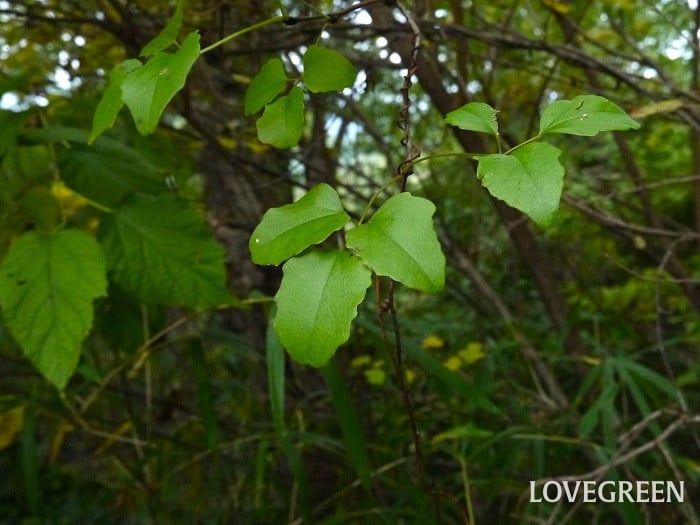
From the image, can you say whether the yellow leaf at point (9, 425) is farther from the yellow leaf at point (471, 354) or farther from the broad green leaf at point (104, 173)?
the yellow leaf at point (471, 354)

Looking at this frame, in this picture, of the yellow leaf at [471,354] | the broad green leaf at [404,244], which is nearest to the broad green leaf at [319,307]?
the broad green leaf at [404,244]

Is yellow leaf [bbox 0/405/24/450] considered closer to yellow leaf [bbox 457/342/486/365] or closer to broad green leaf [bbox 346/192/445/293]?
yellow leaf [bbox 457/342/486/365]

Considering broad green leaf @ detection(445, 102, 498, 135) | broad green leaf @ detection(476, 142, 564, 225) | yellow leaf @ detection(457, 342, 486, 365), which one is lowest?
yellow leaf @ detection(457, 342, 486, 365)

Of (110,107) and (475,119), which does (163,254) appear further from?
(475,119)

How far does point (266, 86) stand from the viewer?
0.59m

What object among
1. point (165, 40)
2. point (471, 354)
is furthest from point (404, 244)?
point (471, 354)

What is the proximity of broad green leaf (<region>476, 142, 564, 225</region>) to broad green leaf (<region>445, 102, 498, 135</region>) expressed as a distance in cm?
4

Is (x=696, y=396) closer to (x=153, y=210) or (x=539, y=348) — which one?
(x=539, y=348)

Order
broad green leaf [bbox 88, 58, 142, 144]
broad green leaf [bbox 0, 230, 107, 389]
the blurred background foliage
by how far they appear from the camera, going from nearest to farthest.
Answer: broad green leaf [bbox 88, 58, 142, 144], broad green leaf [bbox 0, 230, 107, 389], the blurred background foliage

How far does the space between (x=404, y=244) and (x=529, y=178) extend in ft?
0.33

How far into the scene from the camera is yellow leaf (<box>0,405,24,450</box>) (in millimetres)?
1619

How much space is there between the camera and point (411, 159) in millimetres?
510

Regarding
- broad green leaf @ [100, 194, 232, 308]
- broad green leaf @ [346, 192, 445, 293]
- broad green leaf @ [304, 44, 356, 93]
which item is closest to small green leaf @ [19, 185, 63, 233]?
broad green leaf @ [100, 194, 232, 308]

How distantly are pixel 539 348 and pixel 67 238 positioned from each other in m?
1.44
